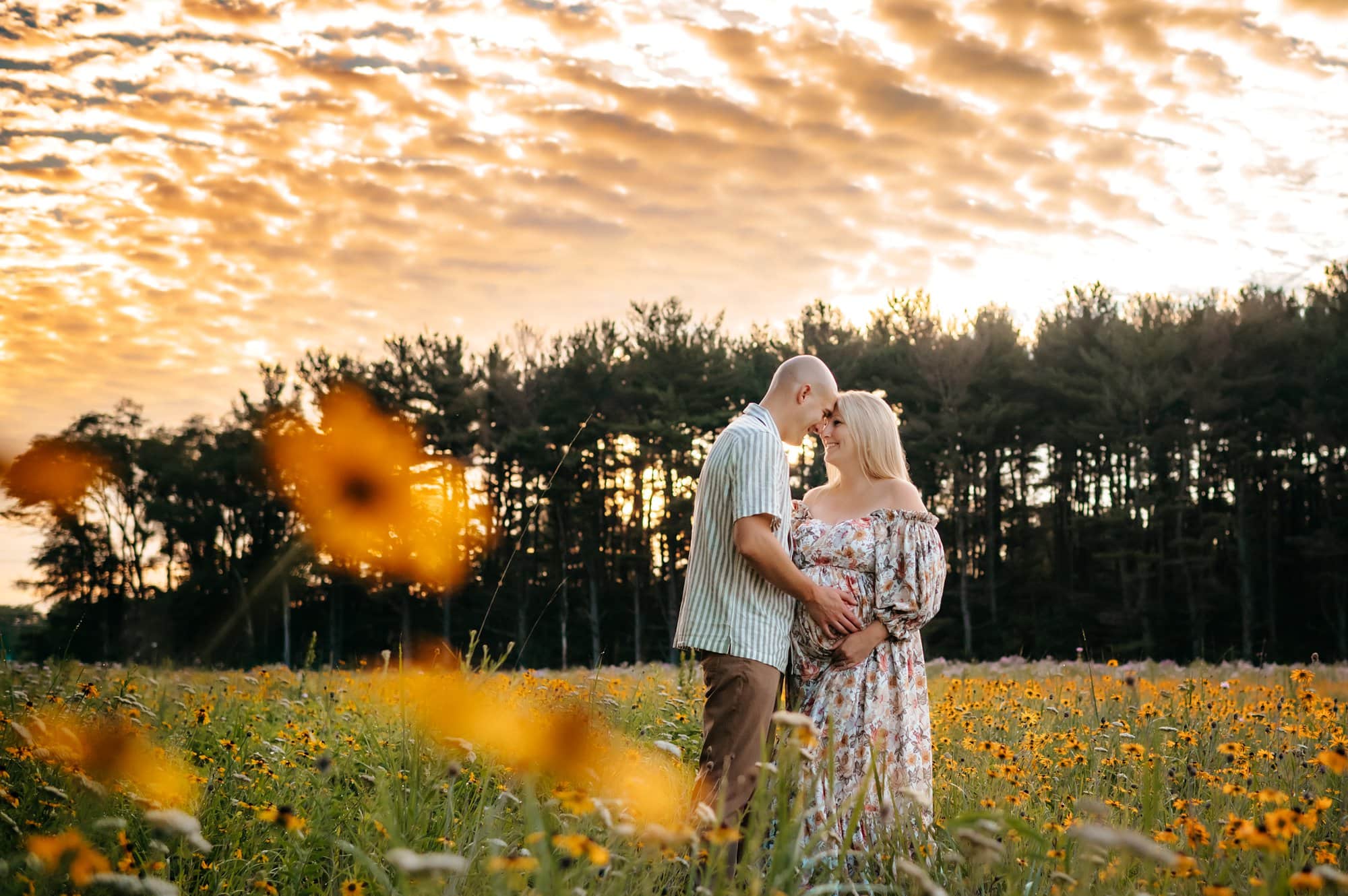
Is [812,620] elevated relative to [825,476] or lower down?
lower down

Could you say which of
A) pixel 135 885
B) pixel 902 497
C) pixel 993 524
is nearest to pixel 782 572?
pixel 902 497

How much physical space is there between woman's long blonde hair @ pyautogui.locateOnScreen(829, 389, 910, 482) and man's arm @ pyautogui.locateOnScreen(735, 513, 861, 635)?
71cm

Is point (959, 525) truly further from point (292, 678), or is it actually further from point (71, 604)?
point (71, 604)

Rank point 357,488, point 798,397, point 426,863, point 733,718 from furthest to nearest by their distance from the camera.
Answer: point 357,488 < point 798,397 < point 733,718 < point 426,863

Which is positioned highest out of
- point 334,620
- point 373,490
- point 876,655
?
point 373,490

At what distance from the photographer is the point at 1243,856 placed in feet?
11.4

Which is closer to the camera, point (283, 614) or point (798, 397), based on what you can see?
point (798, 397)

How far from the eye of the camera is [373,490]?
35.2 metres

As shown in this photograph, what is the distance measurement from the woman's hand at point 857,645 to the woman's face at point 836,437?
87 centimetres

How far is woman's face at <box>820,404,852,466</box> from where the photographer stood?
470 centimetres

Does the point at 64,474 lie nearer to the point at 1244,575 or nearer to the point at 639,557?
the point at 639,557

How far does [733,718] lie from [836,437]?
1.52 m

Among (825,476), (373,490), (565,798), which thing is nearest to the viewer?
(565,798)

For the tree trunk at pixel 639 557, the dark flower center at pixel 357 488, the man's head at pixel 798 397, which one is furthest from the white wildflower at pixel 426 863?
the dark flower center at pixel 357 488
